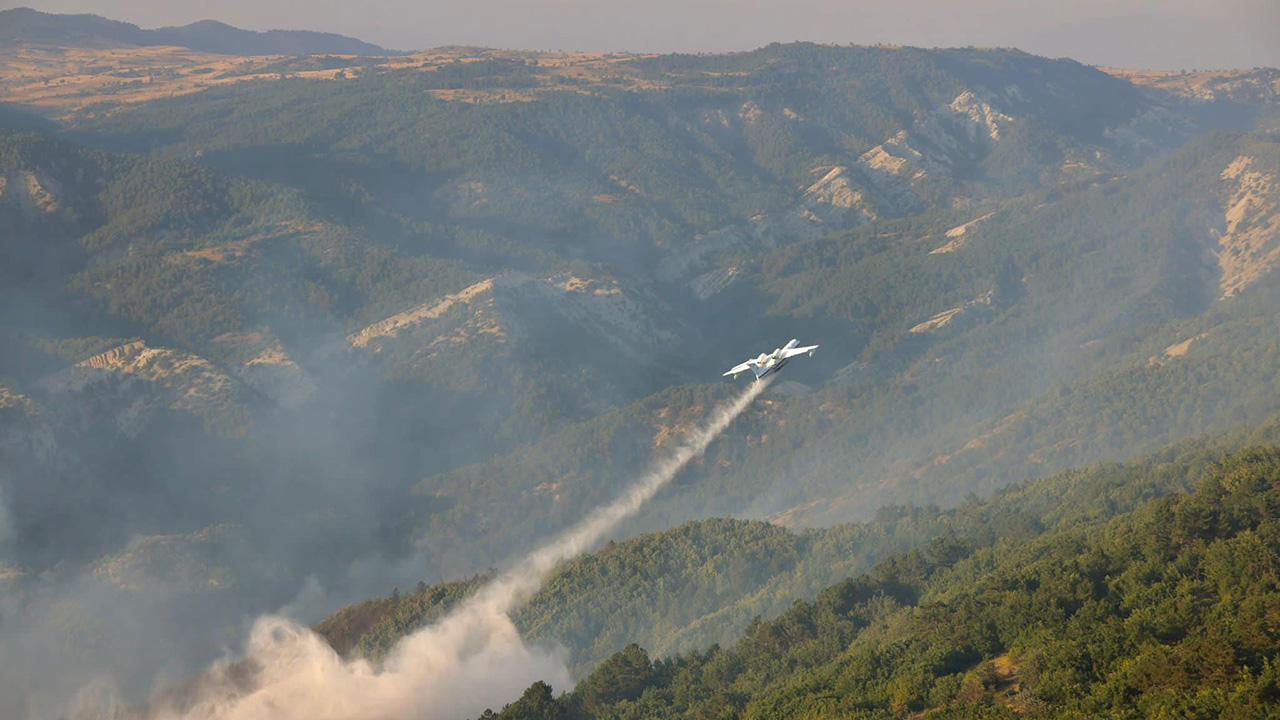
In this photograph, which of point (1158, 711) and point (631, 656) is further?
point (631, 656)

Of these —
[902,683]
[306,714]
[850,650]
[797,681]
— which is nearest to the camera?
[902,683]

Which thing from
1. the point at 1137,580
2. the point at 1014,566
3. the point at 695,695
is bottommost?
the point at 695,695

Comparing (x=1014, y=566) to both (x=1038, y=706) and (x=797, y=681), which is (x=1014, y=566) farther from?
(x=1038, y=706)

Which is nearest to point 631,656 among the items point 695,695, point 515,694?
point 695,695

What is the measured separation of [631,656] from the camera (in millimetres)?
175125

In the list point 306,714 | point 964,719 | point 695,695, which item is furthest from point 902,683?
point 306,714

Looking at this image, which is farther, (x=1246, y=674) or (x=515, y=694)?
(x=515, y=694)

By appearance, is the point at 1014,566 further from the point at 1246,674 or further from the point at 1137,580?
the point at 1246,674

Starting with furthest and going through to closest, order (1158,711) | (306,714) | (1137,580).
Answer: (306,714)
(1137,580)
(1158,711)

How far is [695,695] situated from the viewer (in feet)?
543

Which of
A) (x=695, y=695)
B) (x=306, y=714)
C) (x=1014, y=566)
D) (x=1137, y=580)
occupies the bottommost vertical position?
(x=306, y=714)

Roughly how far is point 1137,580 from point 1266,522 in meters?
15.1

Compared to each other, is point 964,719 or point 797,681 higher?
point 964,719

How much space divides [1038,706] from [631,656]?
71.9m
